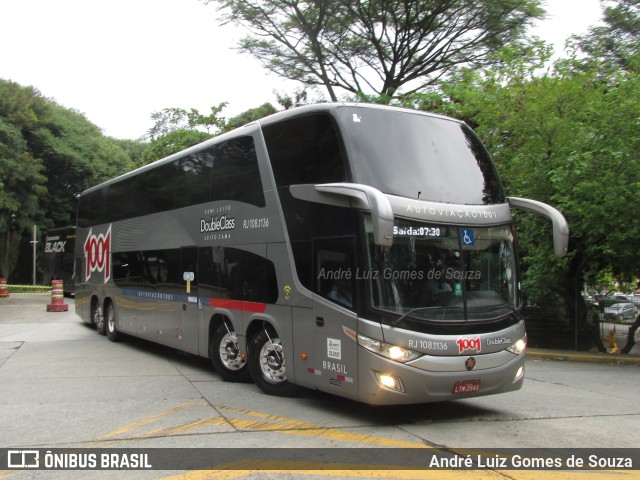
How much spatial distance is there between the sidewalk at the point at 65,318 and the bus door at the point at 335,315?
838cm

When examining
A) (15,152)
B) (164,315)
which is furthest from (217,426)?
(15,152)

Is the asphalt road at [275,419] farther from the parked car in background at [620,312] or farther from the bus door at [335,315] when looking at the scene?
the parked car in background at [620,312]

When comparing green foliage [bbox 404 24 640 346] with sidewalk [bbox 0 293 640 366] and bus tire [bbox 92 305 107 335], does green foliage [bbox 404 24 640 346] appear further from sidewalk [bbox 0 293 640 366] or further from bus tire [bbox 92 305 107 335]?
bus tire [bbox 92 305 107 335]

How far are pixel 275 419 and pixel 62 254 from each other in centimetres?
2912

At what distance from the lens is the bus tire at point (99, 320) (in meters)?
15.6

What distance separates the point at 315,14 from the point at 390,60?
357 cm

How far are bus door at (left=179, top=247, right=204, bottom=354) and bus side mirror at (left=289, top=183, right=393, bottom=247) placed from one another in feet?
11.1

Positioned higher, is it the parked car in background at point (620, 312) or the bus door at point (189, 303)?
the bus door at point (189, 303)

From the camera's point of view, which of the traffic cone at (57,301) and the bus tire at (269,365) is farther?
the traffic cone at (57,301)

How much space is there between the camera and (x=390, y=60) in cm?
2380

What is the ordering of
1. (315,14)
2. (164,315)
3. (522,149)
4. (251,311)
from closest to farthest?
(251,311) < (164,315) < (522,149) < (315,14)

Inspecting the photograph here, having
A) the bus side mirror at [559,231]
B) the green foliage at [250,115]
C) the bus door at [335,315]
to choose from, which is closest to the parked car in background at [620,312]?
the bus side mirror at [559,231]

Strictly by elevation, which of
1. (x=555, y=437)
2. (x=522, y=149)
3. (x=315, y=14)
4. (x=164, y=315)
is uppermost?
(x=315, y=14)

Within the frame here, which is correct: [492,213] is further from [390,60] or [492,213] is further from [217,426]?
[390,60]
